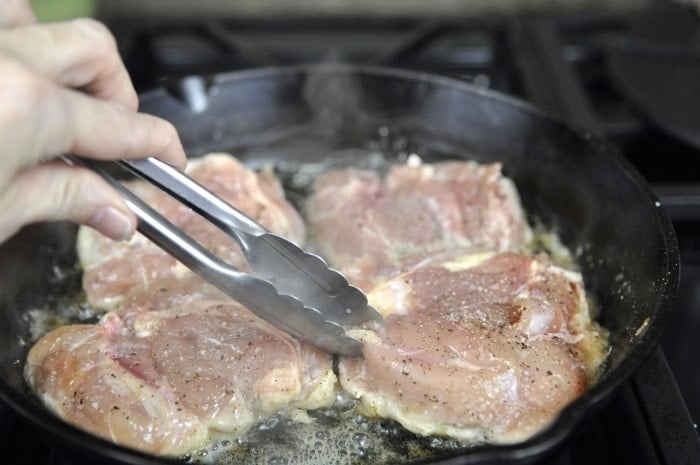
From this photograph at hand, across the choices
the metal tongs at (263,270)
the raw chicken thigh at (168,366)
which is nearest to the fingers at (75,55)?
the metal tongs at (263,270)

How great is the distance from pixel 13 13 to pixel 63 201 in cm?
44

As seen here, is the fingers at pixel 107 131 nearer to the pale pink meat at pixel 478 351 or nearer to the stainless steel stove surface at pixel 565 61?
the pale pink meat at pixel 478 351

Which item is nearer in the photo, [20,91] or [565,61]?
[20,91]

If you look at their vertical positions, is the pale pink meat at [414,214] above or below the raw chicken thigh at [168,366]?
above

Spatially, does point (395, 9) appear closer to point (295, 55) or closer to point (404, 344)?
point (295, 55)

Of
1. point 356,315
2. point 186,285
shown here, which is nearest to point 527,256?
point 356,315

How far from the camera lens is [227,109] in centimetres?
189

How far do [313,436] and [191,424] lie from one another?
0.23m

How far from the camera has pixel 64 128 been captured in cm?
85

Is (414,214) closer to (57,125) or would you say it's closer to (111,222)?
(111,222)

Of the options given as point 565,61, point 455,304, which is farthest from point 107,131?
point 565,61

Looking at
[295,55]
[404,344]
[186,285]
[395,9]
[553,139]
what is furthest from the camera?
[395,9]

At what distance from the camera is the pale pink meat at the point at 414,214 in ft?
5.29

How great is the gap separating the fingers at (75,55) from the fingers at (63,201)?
0.14 metres
